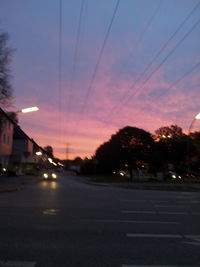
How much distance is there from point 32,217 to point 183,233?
188 inches

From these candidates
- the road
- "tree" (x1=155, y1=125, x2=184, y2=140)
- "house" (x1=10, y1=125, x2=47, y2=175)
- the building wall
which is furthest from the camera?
"tree" (x1=155, y1=125, x2=184, y2=140)

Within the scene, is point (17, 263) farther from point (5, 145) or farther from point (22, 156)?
point (22, 156)

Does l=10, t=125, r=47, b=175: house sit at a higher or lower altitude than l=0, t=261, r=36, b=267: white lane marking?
higher

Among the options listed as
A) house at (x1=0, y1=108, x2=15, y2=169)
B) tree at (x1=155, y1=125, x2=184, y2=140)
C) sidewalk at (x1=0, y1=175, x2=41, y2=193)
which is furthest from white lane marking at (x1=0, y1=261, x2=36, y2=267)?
tree at (x1=155, y1=125, x2=184, y2=140)

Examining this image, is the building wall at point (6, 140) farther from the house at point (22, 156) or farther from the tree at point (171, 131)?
the tree at point (171, 131)

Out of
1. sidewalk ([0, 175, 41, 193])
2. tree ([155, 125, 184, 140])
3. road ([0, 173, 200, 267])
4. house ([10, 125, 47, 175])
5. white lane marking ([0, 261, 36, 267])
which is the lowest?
white lane marking ([0, 261, 36, 267])

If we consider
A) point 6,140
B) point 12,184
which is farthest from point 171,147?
point 12,184

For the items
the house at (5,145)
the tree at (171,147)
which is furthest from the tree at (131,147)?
the house at (5,145)

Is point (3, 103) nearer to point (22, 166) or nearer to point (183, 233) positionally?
point (183, 233)

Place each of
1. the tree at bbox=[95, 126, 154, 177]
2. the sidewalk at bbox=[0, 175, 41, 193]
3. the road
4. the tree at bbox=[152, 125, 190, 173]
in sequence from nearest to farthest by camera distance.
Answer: the road → the sidewalk at bbox=[0, 175, 41, 193] → the tree at bbox=[95, 126, 154, 177] → the tree at bbox=[152, 125, 190, 173]

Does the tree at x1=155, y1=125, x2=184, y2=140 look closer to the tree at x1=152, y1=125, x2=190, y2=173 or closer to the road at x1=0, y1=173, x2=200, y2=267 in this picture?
the tree at x1=152, y1=125, x2=190, y2=173

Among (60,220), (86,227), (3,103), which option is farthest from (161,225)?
(3,103)

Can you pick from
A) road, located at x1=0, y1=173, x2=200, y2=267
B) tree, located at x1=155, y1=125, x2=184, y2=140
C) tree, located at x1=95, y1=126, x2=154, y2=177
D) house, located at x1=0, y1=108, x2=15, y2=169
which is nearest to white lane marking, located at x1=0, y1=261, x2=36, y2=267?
road, located at x1=0, y1=173, x2=200, y2=267

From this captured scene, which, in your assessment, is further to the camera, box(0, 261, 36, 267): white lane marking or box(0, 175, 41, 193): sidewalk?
box(0, 175, 41, 193): sidewalk
